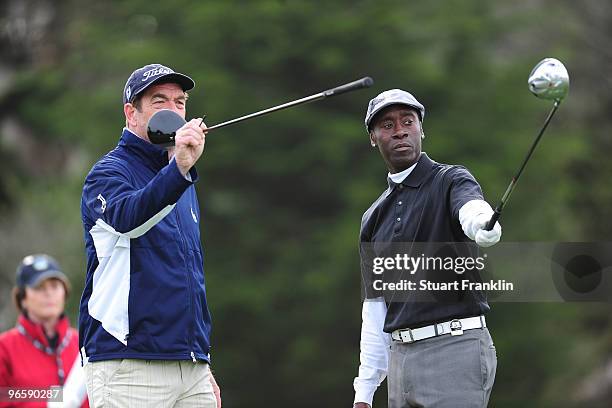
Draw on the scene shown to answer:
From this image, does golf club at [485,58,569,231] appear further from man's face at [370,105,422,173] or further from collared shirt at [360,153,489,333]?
man's face at [370,105,422,173]

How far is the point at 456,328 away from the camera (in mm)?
5500

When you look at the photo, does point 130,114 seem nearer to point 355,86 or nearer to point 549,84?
point 355,86

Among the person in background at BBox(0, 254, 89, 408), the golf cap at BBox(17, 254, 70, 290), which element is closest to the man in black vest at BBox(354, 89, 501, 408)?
the person in background at BBox(0, 254, 89, 408)

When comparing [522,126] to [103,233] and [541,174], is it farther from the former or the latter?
[103,233]

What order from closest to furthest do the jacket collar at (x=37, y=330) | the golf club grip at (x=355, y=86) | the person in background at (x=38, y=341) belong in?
1. the golf club grip at (x=355, y=86)
2. the person in background at (x=38, y=341)
3. the jacket collar at (x=37, y=330)

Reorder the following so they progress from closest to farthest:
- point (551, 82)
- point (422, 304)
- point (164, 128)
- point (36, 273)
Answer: point (551, 82)
point (164, 128)
point (422, 304)
point (36, 273)

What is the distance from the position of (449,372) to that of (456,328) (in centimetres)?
21

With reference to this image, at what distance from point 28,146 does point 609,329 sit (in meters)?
13.5

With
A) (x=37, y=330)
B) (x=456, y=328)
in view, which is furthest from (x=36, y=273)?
(x=456, y=328)

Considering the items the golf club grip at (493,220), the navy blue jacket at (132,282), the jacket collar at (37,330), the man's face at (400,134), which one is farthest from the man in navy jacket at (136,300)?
the jacket collar at (37,330)

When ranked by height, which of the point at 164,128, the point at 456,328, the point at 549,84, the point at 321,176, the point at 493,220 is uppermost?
the point at 321,176

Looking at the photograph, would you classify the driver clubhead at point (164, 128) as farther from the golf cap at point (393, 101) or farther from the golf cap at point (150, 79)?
the golf cap at point (393, 101)

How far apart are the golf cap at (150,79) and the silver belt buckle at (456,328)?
1726 millimetres

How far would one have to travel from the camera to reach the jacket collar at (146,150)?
5598 mm
